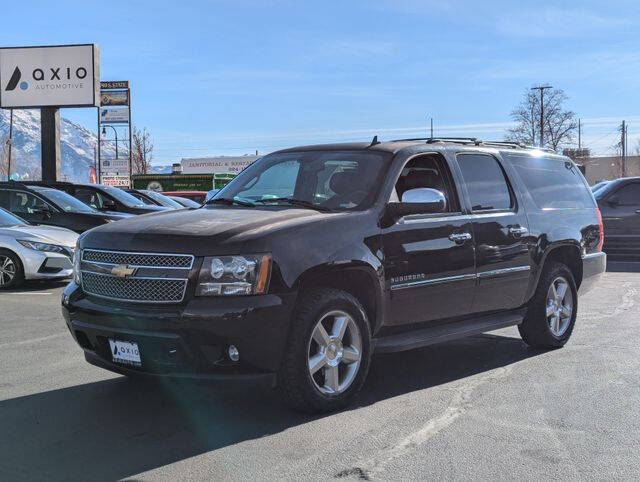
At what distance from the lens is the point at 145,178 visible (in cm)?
4653

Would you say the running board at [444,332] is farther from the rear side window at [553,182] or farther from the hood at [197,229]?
the rear side window at [553,182]

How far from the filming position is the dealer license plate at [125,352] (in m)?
4.17

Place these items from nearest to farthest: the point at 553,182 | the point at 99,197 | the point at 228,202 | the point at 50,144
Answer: the point at 228,202, the point at 553,182, the point at 99,197, the point at 50,144

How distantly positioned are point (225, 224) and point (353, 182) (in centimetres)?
122

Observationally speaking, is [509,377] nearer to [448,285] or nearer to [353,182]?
[448,285]

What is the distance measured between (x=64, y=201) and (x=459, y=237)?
9.96 meters

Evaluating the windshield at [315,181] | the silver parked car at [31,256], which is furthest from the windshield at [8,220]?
the windshield at [315,181]

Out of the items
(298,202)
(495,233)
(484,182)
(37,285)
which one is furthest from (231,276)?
(37,285)

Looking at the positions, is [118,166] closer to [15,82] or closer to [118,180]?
[118,180]

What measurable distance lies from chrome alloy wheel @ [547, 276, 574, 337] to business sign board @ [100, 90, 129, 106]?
2227 inches

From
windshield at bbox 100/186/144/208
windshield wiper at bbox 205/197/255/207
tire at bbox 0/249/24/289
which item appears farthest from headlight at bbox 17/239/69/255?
windshield wiper at bbox 205/197/255/207

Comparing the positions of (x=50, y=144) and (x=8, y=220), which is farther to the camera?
(x=50, y=144)

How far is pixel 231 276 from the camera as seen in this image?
4078mm

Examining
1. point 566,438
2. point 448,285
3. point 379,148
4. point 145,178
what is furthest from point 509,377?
point 145,178
